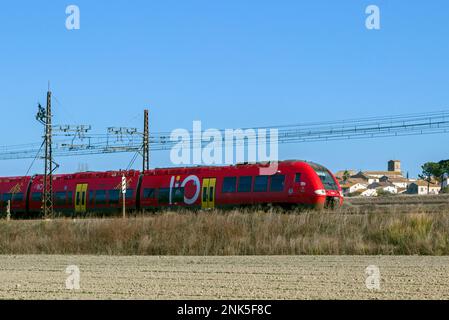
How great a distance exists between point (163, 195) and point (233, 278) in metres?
22.6

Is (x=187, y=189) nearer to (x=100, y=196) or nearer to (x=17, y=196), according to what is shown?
(x=100, y=196)

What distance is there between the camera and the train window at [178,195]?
1382 inches

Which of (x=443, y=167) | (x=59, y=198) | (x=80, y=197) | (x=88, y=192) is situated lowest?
(x=59, y=198)

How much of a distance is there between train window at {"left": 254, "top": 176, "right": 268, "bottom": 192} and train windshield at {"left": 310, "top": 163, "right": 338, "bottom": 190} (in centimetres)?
226

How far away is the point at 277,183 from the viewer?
31859mm

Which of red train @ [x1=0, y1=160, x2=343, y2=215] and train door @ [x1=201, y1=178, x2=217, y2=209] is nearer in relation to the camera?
red train @ [x1=0, y1=160, x2=343, y2=215]

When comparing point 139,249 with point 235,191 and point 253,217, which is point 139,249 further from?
point 235,191

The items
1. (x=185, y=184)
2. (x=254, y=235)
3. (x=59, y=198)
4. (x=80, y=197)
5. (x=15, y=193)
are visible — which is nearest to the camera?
(x=254, y=235)

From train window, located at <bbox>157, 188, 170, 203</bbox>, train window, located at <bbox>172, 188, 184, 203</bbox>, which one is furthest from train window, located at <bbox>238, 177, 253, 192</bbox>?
train window, located at <bbox>157, 188, 170, 203</bbox>

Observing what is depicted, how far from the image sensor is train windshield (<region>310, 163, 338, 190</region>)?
31984 mm

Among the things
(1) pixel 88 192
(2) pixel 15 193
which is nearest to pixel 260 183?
(1) pixel 88 192

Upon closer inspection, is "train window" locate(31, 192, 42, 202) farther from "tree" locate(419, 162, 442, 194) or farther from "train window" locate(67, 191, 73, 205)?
"tree" locate(419, 162, 442, 194)

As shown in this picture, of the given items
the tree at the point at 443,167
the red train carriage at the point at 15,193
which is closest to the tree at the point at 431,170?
the tree at the point at 443,167

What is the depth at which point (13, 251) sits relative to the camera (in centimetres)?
2453
